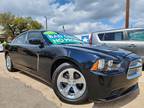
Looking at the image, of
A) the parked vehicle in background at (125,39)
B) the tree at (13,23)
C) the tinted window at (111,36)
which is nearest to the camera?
the parked vehicle in background at (125,39)

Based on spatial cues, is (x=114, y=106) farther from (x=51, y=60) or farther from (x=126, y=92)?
(x=51, y=60)

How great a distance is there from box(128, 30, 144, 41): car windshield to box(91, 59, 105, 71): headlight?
422 cm

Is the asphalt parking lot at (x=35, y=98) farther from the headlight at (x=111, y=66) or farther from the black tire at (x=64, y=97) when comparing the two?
the headlight at (x=111, y=66)

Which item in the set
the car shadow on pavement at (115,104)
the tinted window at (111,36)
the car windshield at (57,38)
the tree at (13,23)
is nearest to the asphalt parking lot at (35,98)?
the car shadow on pavement at (115,104)

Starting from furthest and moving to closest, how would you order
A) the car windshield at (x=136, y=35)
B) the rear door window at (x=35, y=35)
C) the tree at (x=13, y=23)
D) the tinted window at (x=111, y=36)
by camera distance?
1. the tree at (x=13, y=23)
2. the tinted window at (x=111, y=36)
3. the car windshield at (x=136, y=35)
4. the rear door window at (x=35, y=35)

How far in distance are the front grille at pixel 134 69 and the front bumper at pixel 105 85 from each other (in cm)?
17

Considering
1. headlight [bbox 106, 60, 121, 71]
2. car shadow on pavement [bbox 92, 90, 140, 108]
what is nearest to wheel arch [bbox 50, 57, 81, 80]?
headlight [bbox 106, 60, 121, 71]

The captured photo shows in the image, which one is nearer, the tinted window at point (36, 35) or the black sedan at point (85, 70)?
the black sedan at point (85, 70)

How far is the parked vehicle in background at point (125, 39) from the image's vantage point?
22.4 ft

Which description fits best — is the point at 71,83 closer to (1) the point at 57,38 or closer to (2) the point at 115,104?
(2) the point at 115,104

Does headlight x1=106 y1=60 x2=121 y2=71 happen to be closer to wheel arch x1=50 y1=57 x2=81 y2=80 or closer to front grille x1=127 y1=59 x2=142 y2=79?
front grille x1=127 y1=59 x2=142 y2=79

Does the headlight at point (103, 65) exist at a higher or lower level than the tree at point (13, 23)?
lower

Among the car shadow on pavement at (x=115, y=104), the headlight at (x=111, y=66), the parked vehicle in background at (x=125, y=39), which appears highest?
the parked vehicle in background at (x=125, y=39)

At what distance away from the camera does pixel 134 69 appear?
364 centimetres
